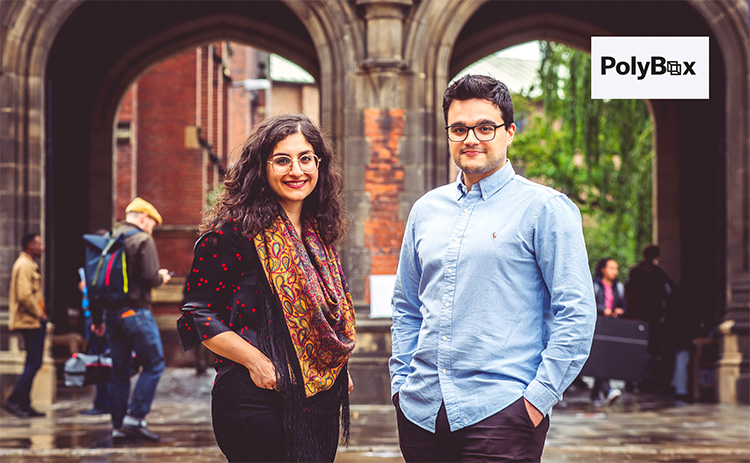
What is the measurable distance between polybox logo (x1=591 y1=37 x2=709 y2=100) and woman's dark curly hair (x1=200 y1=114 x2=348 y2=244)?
1475 millimetres

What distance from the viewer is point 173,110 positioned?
1013 inches

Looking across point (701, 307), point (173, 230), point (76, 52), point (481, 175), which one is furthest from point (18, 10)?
point (173, 230)

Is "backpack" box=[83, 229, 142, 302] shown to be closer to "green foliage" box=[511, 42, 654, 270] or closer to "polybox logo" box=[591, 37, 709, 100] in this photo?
"polybox logo" box=[591, 37, 709, 100]

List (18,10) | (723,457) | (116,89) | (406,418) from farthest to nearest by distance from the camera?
(116,89), (18,10), (723,457), (406,418)

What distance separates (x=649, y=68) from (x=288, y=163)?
1.92m

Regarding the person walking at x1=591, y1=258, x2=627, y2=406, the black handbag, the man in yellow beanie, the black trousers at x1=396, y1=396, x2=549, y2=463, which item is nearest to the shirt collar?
the black trousers at x1=396, y1=396, x2=549, y2=463

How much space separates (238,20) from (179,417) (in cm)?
749

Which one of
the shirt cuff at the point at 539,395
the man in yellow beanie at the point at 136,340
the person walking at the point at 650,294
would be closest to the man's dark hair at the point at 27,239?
the man in yellow beanie at the point at 136,340

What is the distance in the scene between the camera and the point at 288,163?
11.7 feet

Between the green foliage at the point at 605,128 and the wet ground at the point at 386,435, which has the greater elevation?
the green foliage at the point at 605,128

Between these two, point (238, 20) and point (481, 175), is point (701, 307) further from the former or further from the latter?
point (481, 175)

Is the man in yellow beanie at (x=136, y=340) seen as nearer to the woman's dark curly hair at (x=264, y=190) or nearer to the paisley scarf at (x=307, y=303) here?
the woman's dark curly hair at (x=264, y=190)

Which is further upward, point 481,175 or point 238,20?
point 238,20

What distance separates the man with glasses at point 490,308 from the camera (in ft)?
10.5
